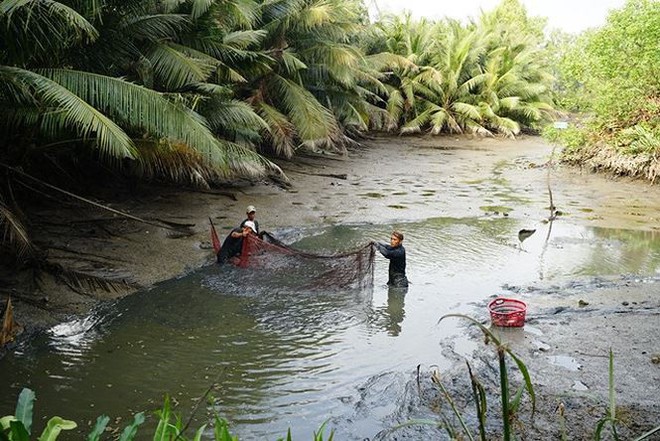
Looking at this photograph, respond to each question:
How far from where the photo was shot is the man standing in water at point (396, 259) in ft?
29.1

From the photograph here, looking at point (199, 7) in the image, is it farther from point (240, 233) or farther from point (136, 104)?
point (136, 104)

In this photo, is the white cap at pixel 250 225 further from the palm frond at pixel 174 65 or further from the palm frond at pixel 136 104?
the palm frond at pixel 174 65

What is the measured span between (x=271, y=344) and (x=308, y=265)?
232 cm

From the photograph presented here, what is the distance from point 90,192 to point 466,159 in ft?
51.4

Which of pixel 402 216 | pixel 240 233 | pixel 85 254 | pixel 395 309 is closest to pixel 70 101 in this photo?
pixel 85 254

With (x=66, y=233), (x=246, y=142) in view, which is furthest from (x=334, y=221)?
(x=66, y=233)

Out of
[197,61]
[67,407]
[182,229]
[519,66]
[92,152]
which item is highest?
[519,66]

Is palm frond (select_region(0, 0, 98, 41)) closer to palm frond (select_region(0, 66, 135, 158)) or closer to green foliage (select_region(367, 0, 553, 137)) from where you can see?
palm frond (select_region(0, 66, 135, 158))

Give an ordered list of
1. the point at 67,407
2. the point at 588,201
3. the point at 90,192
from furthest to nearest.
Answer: the point at 588,201, the point at 90,192, the point at 67,407

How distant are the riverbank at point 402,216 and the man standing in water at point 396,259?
207 cm

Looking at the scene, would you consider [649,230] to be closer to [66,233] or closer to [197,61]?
[197,61]

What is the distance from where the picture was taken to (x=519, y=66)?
31.1 metres

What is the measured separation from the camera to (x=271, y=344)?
7.06 meters

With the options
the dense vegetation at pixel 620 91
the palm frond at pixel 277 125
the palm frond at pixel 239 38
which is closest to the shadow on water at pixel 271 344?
the palm frond at pixel 239 38
